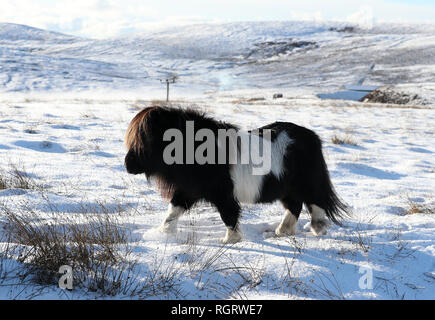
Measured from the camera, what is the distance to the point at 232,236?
355 cm

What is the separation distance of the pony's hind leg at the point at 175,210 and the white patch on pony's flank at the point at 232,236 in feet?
1.54

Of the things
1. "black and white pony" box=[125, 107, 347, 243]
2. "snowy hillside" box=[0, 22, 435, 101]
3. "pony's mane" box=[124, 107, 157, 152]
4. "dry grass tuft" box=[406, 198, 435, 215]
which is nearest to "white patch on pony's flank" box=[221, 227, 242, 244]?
"black and white pony" box=[125, 107, 347, 243]

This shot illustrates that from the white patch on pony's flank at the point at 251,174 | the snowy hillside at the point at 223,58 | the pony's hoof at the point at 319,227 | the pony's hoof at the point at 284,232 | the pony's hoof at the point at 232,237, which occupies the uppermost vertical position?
the snowy hillside at the point at 223,58

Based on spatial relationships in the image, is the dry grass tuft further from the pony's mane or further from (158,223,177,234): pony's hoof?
the pony's mane

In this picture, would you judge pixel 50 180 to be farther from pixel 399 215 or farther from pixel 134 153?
pixel 399 215

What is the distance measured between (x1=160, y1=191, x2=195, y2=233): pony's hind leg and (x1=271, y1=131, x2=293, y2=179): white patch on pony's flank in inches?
34.6

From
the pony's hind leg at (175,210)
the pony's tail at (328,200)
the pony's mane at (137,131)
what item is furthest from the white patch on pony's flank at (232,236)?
the pony's mane at (137,131)

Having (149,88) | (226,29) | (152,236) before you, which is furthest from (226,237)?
(226,29)

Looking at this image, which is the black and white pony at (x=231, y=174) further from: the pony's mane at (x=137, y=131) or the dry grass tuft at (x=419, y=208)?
the dry grass tuft at (x=419, y=208)

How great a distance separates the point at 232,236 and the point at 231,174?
0.59 metres

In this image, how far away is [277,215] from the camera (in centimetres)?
460

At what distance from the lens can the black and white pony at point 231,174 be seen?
3.29 m

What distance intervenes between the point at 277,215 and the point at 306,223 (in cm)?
37

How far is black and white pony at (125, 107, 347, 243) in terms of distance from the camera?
3.29m
